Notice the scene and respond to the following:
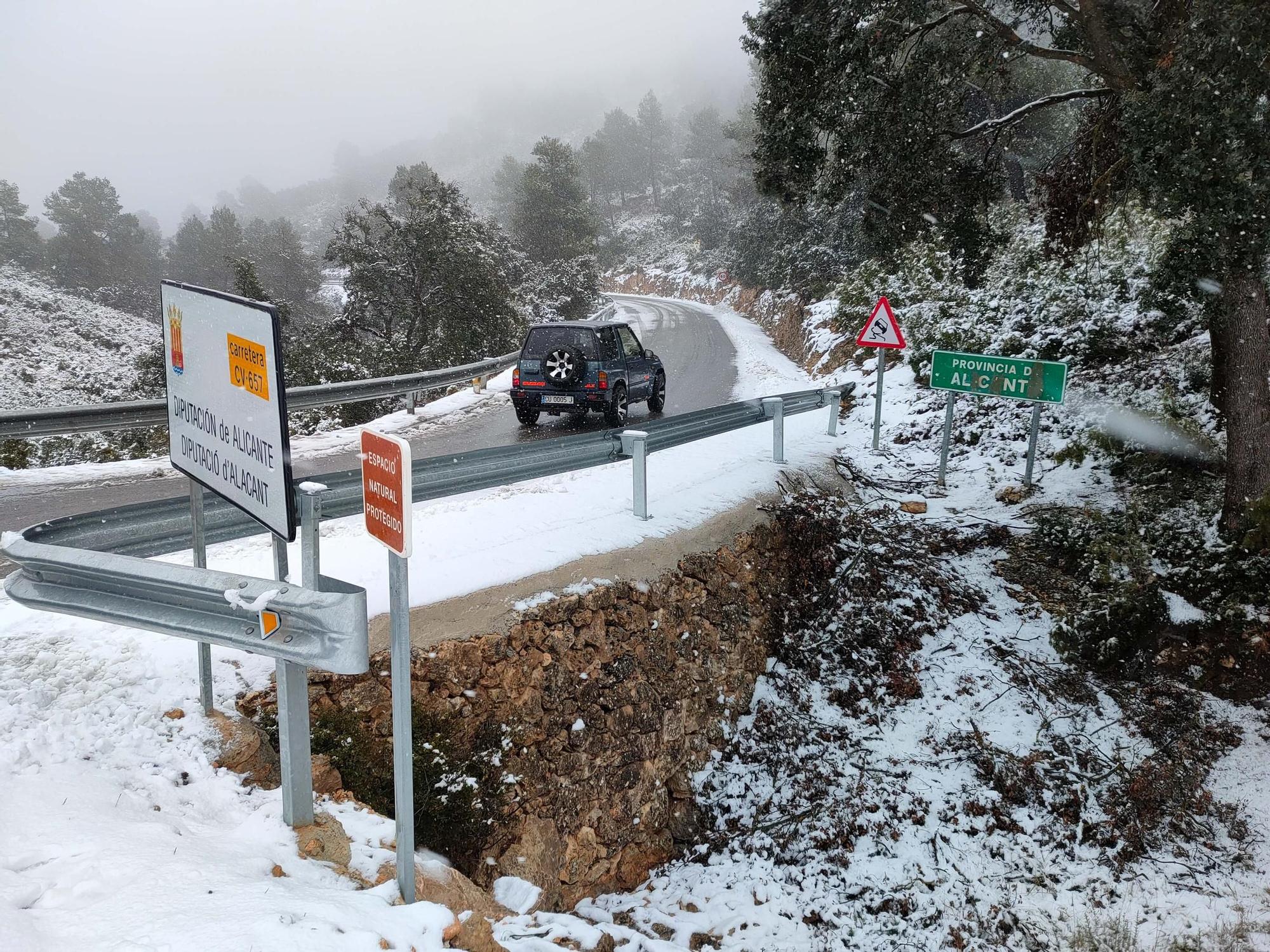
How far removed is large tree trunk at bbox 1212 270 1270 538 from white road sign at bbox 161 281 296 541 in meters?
8.97

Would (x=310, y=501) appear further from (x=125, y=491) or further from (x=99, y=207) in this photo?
(x=99, y=207)

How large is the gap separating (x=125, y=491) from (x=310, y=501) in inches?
232

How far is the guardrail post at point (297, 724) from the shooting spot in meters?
3.37

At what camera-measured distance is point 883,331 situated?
1048cm

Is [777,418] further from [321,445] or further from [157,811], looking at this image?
[157,811]

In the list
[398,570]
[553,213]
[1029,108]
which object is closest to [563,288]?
[553,213]

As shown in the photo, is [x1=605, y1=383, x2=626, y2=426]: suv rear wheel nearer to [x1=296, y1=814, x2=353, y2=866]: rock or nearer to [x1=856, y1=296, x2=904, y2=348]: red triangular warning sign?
[x1=856, y1=296, x2=904, y2=348]: red triangular warning sign

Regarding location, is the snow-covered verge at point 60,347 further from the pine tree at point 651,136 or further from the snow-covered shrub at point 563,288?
the pine tree at point 651,136

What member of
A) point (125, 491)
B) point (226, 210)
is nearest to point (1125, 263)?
point (125, 491)

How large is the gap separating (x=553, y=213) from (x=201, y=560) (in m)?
39.0

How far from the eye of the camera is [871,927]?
5.50m

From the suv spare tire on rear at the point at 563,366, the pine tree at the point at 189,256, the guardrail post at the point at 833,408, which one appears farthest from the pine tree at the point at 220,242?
the guardrail post at the point at 833,408

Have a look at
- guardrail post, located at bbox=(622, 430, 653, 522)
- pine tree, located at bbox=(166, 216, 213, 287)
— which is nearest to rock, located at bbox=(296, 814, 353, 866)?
guardrail post, located at bbox=(622, 430, 653, 522)

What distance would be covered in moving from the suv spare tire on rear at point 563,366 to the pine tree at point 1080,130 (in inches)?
150
